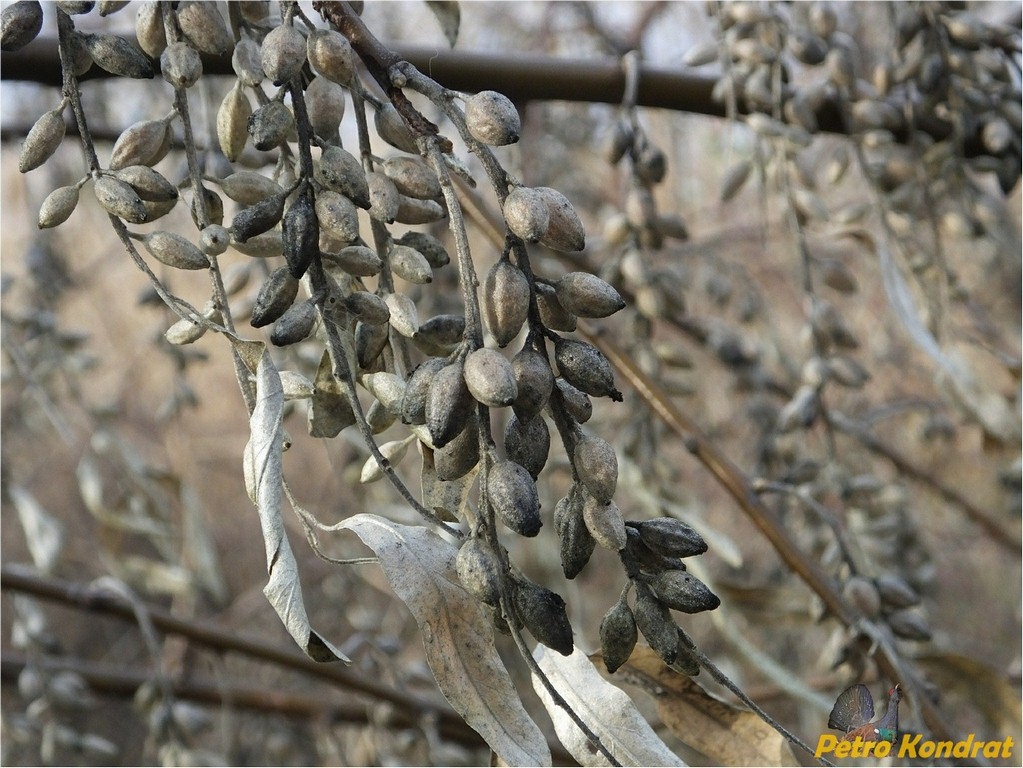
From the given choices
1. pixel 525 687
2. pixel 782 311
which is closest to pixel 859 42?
pixel 782 311

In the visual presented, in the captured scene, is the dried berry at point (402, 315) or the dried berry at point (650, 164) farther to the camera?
the dried berry at point (650, 164)

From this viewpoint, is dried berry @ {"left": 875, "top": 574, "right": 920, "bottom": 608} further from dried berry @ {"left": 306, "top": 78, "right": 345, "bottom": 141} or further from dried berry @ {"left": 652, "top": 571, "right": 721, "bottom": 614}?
dried berry @ {"left": 306, "top": 78, "right": 345, "bottom": 141}

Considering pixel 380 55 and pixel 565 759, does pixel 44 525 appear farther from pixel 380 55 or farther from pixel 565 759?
pixel 380 55

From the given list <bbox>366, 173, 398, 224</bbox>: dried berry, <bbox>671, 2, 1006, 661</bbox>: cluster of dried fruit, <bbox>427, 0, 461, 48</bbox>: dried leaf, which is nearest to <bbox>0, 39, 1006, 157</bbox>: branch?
<bbox>671, 2, 1006, 661</bbox>: cluster of dried fruit

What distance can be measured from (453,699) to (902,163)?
911mm

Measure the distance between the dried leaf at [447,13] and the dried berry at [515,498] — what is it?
38cm

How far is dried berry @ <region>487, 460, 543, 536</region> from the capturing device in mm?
407

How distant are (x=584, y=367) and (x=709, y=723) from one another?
1.08 feet

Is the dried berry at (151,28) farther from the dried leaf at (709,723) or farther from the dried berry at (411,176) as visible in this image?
the dried leaf at (709,723)

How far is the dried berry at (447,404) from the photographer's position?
1.36ft

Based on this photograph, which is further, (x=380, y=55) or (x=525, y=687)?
(x=525, y=687)

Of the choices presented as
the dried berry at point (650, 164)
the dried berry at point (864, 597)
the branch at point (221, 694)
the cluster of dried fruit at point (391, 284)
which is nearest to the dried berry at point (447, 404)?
the cluster of dried fruit at point (391, 284)

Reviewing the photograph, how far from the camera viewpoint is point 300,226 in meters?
0.46

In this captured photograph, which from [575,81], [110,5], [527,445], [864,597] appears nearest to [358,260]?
[527,445]
